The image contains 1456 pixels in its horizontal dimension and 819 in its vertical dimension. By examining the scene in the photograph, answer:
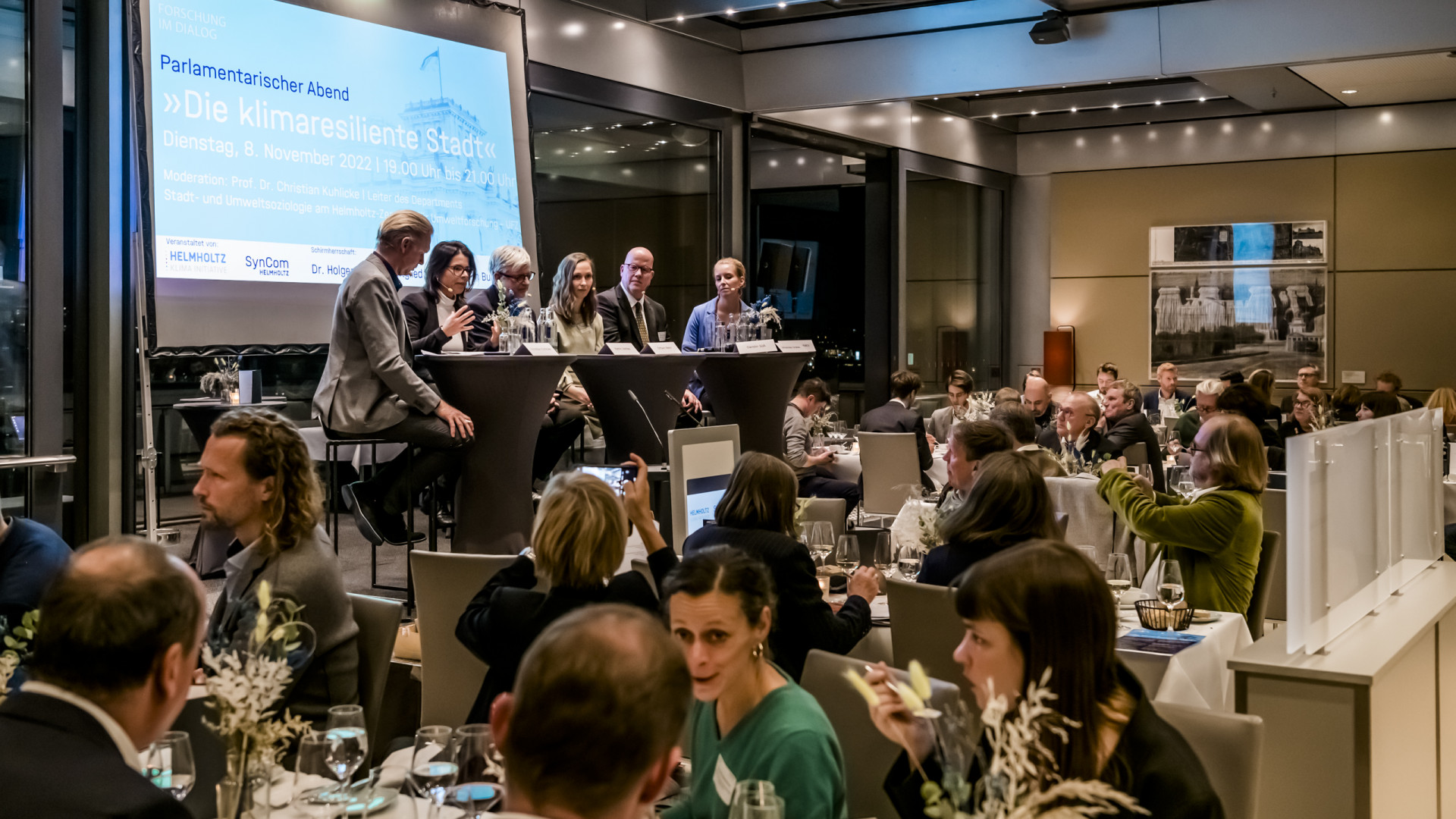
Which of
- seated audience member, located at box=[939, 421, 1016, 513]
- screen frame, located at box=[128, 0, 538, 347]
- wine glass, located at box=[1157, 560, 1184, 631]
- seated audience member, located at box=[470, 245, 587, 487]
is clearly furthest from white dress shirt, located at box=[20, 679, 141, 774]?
screen frame, located at box=[128, 0, 538, 347]

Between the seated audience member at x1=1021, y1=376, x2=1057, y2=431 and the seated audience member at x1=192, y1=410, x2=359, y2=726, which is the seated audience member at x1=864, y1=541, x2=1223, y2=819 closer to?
the seated audience member at x1=192, y1=410, x2=359, y2=726

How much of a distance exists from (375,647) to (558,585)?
1.66 ft

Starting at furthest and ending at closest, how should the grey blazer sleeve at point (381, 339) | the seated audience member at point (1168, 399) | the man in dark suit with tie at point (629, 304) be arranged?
the seated audience member at point (1168, 399) < the man in dark suit with tie at point (629, 304) < the grey blazer sleeve at point (381, 339)

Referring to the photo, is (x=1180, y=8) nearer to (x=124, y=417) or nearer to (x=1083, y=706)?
(x=124, y=417)

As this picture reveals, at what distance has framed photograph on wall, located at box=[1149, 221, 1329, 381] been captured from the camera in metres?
13.7

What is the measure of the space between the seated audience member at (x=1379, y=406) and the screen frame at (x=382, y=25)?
204 inches

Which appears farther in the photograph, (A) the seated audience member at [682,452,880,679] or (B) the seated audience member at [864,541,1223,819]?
(A) the seated audience member at [682,452,880,679]

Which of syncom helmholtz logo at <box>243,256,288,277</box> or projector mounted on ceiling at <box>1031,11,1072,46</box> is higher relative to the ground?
projector mounted on ceiling at <box>1031,11,1072,46</box>

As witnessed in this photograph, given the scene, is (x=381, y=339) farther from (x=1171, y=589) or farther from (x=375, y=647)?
(x=1171, y=589)

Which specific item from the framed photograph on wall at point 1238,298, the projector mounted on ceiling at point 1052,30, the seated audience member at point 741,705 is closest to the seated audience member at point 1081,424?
the projector mounted on ceiling at point 1052,30

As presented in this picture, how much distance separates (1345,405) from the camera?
9344 mm

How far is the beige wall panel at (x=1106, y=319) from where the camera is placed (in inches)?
580

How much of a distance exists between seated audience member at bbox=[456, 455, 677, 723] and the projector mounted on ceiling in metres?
7.97

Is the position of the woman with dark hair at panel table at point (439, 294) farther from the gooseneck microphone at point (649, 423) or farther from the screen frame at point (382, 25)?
the screen frame at point (382, 25)
